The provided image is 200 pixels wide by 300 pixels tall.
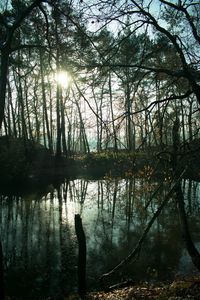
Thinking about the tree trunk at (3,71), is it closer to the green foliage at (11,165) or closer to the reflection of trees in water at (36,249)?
the reflection of trees in water at (36,249)

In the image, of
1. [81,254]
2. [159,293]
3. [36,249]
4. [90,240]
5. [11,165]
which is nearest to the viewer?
[159,293]

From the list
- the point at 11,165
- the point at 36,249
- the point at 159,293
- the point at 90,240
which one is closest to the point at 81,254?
the point at 159,293

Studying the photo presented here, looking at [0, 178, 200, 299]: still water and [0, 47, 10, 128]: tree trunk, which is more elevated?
[0, 47, 10, 128]: tree trunk

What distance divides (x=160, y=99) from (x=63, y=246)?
863 centimetres

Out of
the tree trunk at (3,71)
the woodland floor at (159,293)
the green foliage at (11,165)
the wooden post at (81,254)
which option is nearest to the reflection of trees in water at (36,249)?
the wooden post at (81,254)

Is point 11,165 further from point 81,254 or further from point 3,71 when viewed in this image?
point 3,71

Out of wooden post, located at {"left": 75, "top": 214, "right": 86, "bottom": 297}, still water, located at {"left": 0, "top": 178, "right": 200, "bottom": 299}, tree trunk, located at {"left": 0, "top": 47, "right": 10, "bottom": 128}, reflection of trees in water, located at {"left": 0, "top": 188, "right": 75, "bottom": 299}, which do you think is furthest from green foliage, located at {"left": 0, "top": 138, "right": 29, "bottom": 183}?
tree trunk, located at {"left": 0, "top": 47, "right": 10, "bottom": 128}

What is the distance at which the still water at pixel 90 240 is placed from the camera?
1115 centimetres

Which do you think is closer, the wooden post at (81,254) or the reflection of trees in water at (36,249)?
the wooden post at (81,254)

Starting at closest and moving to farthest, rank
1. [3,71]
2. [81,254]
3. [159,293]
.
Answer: [3,71] < [159,293] < [81,254]

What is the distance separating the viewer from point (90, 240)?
15.1m

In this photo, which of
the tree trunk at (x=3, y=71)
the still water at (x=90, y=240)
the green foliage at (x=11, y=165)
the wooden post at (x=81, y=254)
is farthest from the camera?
the green foliage at (x=11, y=165)

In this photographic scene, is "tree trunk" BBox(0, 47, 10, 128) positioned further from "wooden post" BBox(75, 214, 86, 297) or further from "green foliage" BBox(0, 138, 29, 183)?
"green foliage" BBox(0, 138, 29, 183)

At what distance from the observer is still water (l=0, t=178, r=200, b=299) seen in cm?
1115
